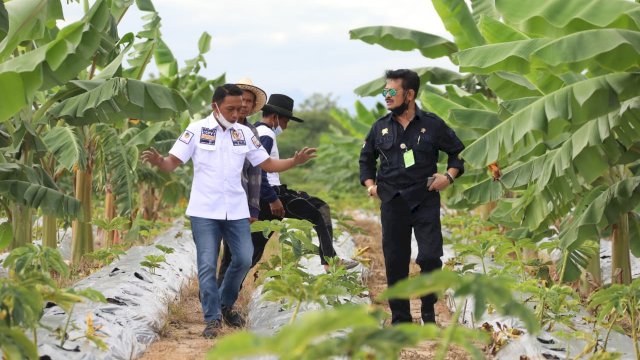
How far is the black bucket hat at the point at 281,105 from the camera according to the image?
7.84 meters

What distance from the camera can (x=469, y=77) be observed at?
1185cm

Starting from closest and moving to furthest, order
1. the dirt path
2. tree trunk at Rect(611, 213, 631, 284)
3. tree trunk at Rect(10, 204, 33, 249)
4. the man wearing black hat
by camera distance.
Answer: the dirt path
the man wearing black hat
tree trunk at Rect(611, 213, 631, 284)
tree trunk at Rect(10, 204, 33, 249)

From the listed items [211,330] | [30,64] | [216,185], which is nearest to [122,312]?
[211,330]

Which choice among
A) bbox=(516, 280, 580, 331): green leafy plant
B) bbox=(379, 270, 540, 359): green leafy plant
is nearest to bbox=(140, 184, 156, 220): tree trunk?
bbox=(516, 280, 580, 331): green leafy plant

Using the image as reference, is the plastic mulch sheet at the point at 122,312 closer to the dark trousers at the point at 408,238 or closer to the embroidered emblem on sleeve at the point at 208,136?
the embroidered emblem on sleeve at the point at 208,136

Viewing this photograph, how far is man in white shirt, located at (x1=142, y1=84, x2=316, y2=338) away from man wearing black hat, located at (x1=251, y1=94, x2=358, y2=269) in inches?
40.7

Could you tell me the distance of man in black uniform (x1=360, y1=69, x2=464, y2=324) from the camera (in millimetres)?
6438

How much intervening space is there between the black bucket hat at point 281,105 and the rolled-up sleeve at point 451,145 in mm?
1666

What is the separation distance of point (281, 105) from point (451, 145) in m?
1.84

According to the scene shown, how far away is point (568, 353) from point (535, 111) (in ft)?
6.82

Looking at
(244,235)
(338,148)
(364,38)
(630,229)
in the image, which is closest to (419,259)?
(244,235)

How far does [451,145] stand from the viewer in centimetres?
659

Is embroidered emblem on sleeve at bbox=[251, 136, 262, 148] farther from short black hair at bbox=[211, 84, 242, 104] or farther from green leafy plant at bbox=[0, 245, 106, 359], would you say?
green leafy plant at bbox=[0, 245, 106, 359]

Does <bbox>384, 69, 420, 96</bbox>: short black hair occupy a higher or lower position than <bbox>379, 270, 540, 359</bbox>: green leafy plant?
higher
